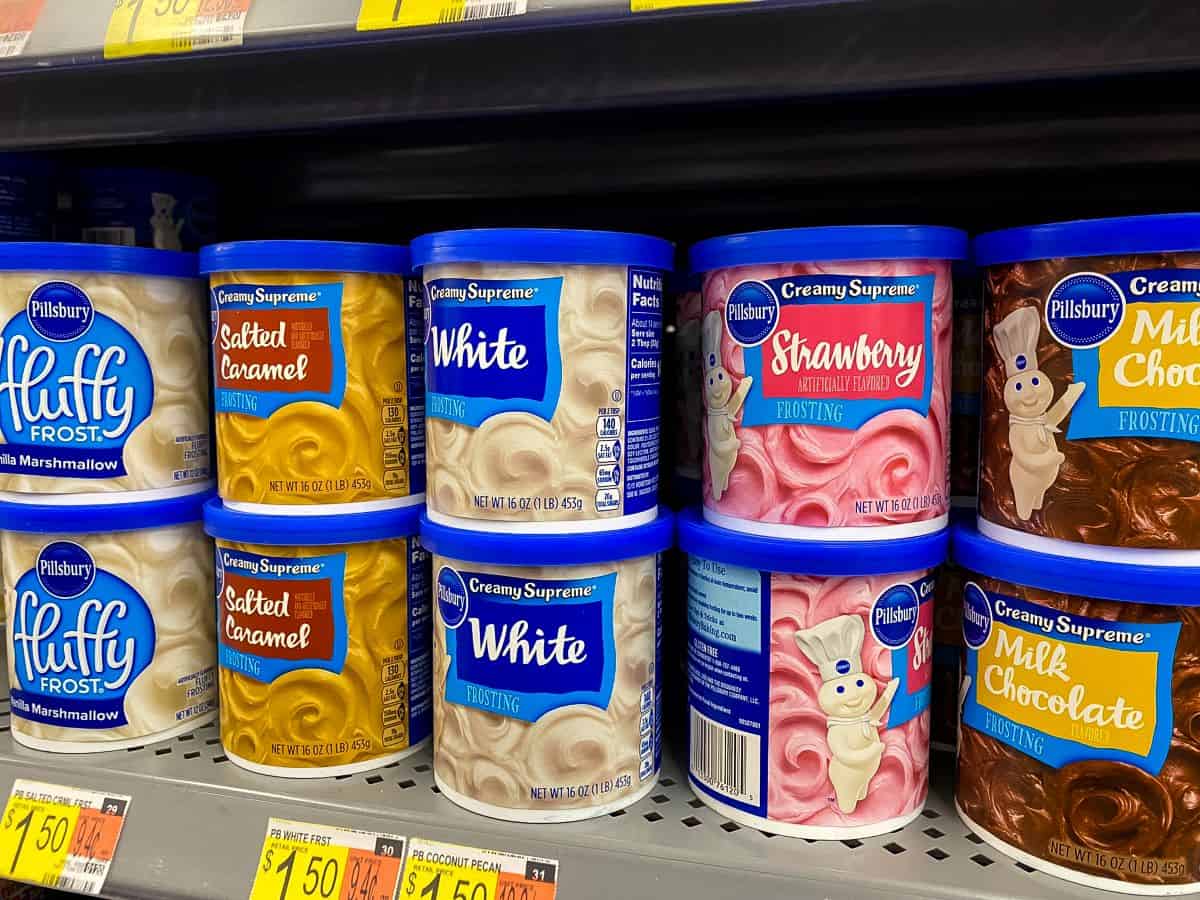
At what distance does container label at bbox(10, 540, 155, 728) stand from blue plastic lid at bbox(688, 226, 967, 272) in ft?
2.40

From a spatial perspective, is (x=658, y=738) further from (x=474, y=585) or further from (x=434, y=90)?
(x=434, y=90)

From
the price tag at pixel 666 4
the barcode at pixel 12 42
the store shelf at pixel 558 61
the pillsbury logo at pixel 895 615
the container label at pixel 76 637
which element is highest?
the barcode at pixel 12 42

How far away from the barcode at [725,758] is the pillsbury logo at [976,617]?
0.21 meters

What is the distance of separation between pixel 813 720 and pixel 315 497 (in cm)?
51

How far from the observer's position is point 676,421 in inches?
42.4

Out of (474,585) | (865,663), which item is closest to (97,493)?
(474,585)

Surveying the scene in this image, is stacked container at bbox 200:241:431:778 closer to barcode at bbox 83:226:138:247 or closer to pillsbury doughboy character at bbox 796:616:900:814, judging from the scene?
barcode at bbox 83:226:138:247

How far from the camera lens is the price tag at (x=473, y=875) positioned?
77cm

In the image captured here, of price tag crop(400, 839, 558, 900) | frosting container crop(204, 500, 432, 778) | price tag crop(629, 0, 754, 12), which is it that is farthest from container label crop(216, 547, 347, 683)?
price tag crop(629, 0, 754, 12)

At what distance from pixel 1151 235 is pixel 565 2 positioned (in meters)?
0.47

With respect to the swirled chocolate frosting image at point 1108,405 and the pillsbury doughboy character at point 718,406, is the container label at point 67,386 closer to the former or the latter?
the pillsbury doughboy character at point 718,406

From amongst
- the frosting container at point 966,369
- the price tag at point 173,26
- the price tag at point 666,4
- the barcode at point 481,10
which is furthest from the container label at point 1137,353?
the price tag at point 173,26

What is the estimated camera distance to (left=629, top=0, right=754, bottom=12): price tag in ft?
2.25

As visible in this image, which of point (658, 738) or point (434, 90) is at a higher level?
point (434, 90)
